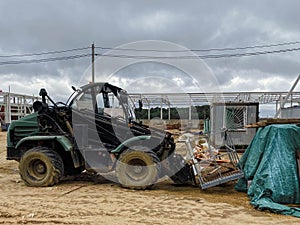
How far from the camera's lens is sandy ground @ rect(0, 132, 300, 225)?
16.9ft

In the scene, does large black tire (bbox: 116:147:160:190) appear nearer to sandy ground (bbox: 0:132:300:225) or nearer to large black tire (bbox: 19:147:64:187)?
sandy ground (bbox: 0:132:300:225)

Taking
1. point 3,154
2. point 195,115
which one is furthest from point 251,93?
point 3,154

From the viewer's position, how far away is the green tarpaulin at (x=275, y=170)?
5797 mm

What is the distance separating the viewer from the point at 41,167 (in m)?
7.80

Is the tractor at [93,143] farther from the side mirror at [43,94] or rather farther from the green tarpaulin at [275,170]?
the green tarpaulin at [275,170]

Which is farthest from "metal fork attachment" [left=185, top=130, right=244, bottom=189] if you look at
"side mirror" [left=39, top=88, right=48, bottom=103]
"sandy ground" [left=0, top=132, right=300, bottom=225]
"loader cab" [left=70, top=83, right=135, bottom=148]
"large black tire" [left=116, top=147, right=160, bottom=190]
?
"side mirror" [left=39, top=88, right=48, bottom=103]

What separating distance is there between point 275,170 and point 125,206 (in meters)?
2.85

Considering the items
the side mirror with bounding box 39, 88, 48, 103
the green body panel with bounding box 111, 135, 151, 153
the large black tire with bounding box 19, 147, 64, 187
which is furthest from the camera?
the side mirror with bounding box 39, 88, 48, 103

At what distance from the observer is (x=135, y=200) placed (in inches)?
250

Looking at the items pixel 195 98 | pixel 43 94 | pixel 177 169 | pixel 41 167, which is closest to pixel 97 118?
pixel 43 94

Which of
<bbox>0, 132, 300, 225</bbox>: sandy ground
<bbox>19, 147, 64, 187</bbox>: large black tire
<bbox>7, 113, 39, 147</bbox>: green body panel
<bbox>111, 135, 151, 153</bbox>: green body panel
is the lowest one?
<bbox>0, 132, 300, 225</bbox>: sandy ground

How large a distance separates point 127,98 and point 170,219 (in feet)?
13.1

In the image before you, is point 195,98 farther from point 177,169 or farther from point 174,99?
point 177,169

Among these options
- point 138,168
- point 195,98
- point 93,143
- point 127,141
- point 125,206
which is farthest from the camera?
point 195,98
